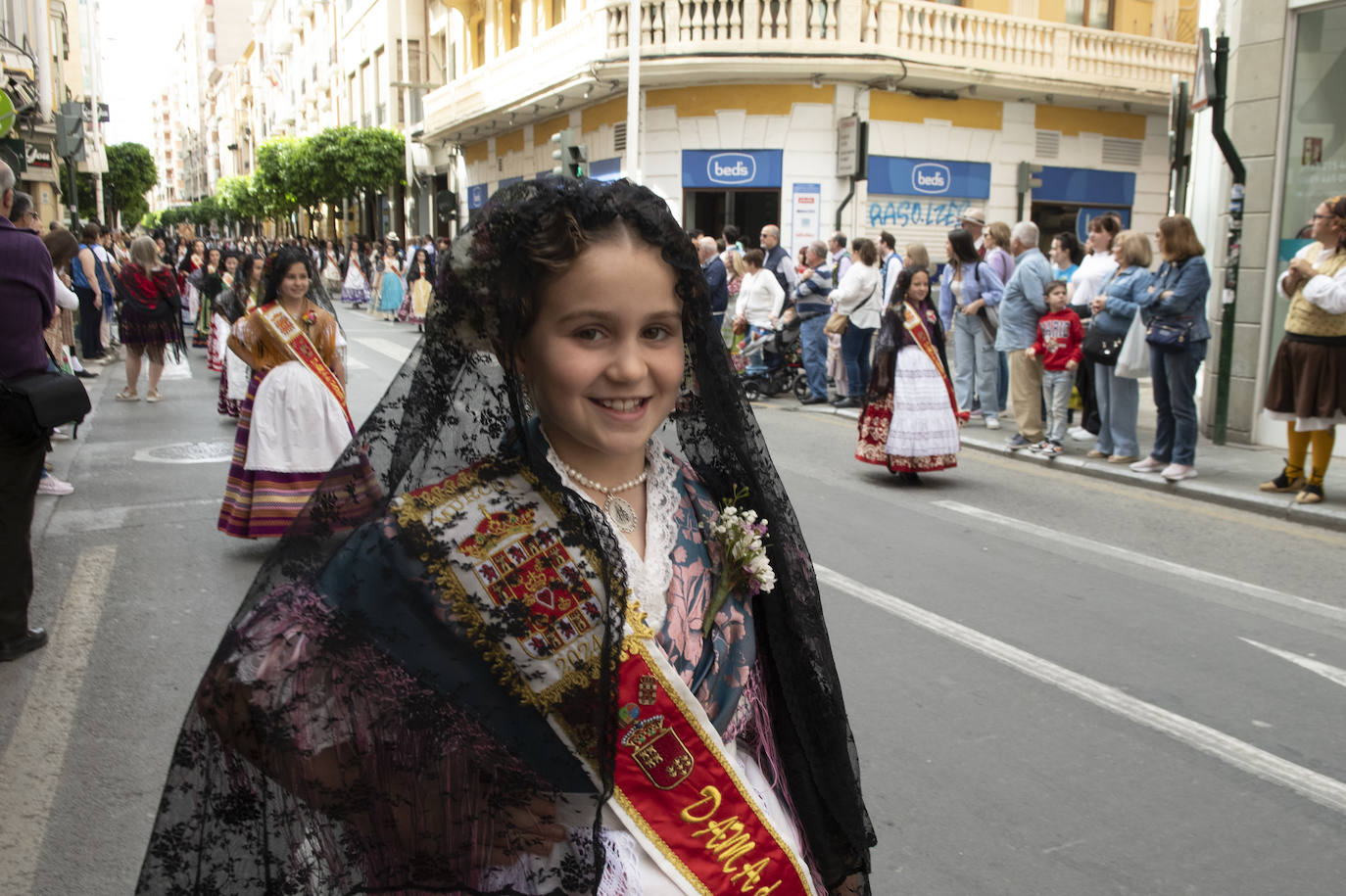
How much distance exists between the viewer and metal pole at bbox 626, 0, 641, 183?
64.7 feet

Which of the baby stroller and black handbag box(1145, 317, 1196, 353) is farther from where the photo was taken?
the baby stroller

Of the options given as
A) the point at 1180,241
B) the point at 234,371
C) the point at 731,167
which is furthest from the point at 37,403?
the point at 731,167

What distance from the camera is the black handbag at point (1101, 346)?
923 centimetres

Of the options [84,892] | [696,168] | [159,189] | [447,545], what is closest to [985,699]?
[84,892]

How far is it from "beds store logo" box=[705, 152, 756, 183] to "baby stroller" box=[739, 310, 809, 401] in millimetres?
8081

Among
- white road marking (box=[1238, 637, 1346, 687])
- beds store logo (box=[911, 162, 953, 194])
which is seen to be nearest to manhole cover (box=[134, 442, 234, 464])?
white road marking (box=[1238, 637, 1346, 687])

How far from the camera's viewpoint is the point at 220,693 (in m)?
1.38

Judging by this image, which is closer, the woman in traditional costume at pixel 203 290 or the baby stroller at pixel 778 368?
the baby stroller at pixel 778 368

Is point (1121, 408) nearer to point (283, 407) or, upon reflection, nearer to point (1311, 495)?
point (1311, 495)

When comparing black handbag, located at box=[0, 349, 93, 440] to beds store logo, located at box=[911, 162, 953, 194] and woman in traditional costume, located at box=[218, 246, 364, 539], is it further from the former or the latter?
beds store logo, located at box=[911, 162, 953, 194]

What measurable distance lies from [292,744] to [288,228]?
80.7 metres

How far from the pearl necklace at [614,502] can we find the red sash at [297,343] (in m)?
5.62

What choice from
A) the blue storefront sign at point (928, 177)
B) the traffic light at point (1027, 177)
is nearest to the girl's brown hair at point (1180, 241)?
the blue storefront sign at point (928, 177)

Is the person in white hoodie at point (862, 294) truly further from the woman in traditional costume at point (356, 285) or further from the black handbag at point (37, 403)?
the woman in traditional costume at point (356, 285)
